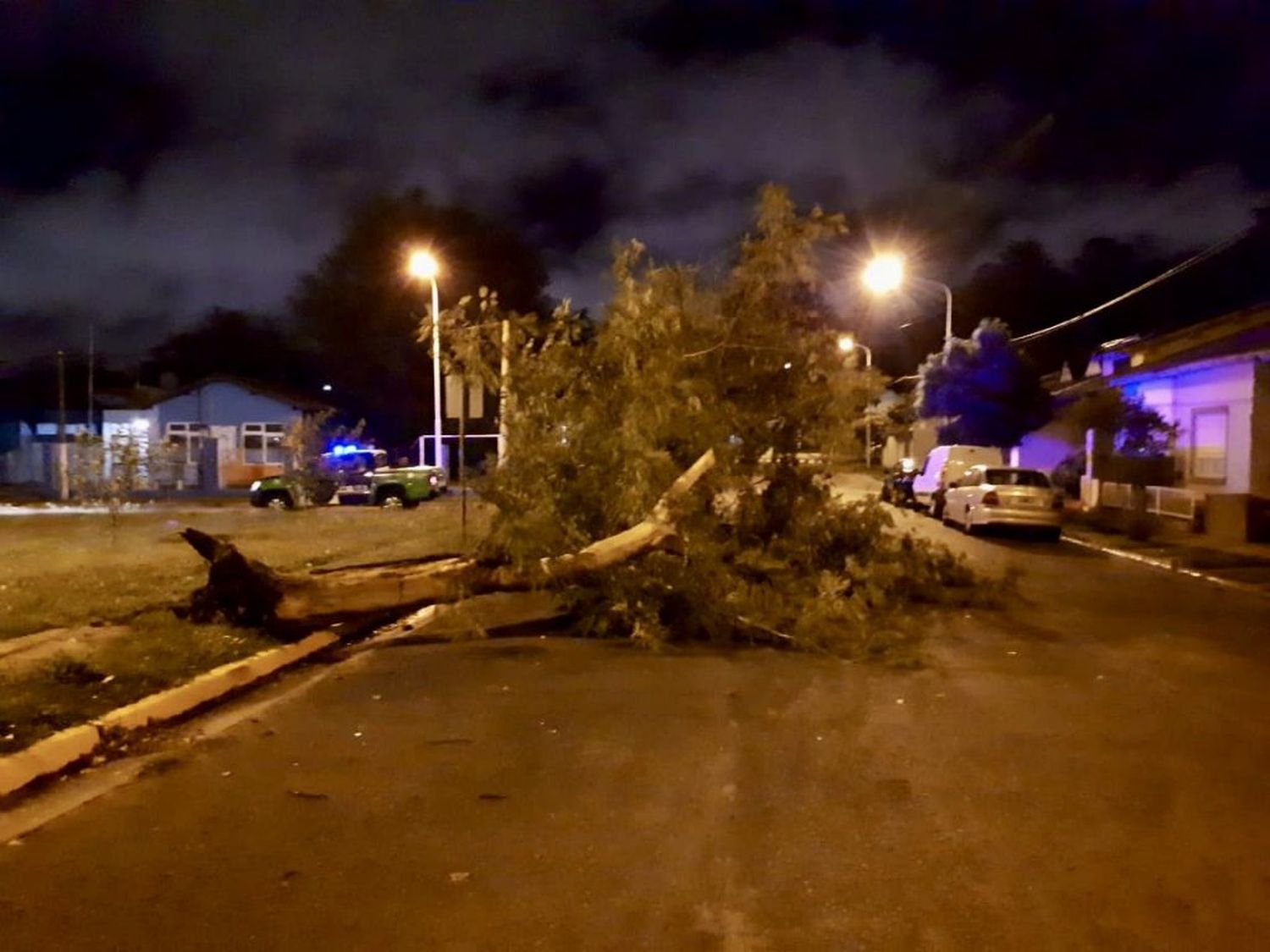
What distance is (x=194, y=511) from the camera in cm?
2980

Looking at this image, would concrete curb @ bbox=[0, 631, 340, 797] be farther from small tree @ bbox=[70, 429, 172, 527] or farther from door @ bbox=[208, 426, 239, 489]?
door @ bbox=[208, 426, 239, 489]

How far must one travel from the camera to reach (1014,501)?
23.1 m

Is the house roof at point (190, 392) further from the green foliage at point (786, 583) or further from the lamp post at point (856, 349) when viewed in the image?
the green foliage at point (786, 583)

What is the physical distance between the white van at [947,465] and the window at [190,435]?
2706 cm

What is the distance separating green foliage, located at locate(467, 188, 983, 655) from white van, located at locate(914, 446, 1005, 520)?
44.6 feet

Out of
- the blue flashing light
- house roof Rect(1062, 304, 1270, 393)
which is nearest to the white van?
house roof Rect(1062, 304, 1270, 393)

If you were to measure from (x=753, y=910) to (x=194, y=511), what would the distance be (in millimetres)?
27128

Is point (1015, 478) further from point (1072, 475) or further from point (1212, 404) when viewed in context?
point (1072, 475)

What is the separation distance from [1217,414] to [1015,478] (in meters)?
7.11

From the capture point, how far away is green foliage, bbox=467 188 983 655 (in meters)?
12.1

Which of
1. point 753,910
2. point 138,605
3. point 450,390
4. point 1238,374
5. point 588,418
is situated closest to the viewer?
point 753,910

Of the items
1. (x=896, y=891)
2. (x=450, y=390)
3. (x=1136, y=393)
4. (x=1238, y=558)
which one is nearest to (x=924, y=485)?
(x=1136, y=393)

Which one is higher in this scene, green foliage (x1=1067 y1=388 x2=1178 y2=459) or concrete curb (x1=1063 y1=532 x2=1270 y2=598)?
green foliage (x1=1067 y1=388 x2=1178 y2=459)

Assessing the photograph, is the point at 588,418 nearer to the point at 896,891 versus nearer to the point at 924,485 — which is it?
the point at 896,891
